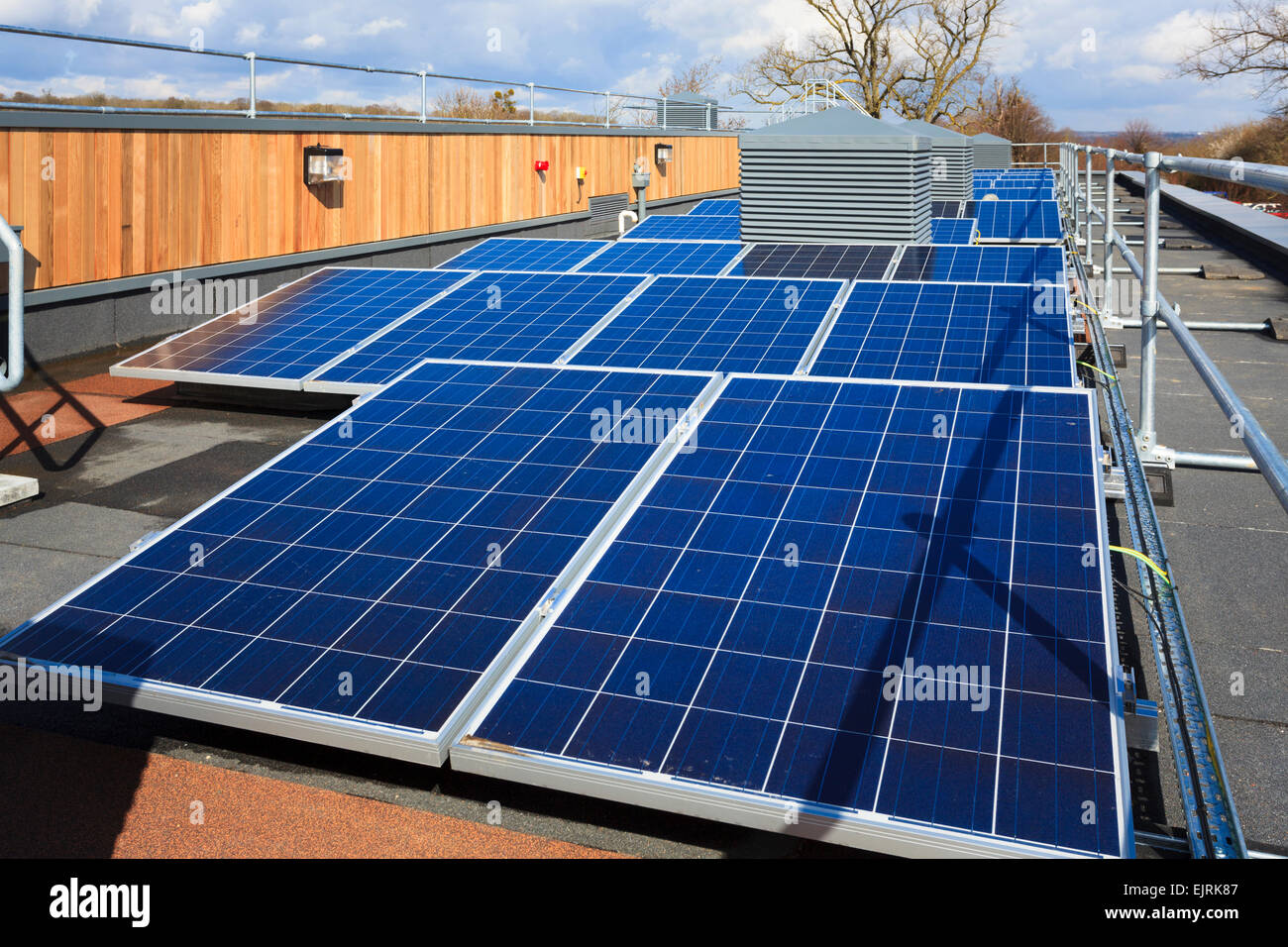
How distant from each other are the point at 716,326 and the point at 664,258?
6.06 m

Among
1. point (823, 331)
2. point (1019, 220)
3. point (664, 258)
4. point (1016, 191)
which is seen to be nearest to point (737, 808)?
point (823, 331)

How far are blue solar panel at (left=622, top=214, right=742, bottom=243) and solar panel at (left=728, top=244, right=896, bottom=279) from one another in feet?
18.5

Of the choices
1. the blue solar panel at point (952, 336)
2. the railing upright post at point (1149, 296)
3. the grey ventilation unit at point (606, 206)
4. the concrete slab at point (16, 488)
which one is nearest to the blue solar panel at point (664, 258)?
the blue solar panel at point (952, 336)

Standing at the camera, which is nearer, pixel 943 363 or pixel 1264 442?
pixel 1264 442

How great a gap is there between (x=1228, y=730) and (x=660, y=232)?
18.3m

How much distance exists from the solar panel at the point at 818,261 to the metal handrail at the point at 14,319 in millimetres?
8259

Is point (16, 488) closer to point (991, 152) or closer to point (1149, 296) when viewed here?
point (1149, 296)

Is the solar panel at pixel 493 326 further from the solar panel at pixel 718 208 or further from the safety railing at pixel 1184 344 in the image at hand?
the solar panel at pixel 718 208

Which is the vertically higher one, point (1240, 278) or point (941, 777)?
point (1240, 278)

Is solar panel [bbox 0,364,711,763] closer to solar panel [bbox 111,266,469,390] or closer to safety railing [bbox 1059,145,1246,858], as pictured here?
safety railing [bbox 1059,145,1246,858]

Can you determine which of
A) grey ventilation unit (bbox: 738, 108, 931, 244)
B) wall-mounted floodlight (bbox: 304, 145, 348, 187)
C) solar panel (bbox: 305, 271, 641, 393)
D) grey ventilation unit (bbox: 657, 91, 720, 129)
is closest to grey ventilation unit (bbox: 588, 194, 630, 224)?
grey ventilation unit (bbox: 657, 91, 720, 129)
